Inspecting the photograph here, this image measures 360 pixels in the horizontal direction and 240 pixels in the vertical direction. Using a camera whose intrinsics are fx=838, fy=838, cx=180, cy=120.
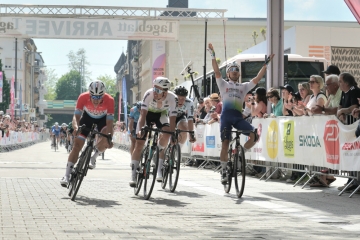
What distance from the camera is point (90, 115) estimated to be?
1264cm

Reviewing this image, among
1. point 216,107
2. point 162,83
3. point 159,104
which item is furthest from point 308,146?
point 216,107

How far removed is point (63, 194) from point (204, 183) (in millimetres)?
4113

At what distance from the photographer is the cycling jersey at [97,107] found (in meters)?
12.5

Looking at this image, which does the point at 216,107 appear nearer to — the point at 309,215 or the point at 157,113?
the point at 157,113

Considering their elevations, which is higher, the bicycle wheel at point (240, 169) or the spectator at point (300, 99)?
the spectator at point (300, 99)


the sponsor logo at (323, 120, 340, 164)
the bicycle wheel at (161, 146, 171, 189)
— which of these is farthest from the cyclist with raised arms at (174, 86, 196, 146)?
the sponsor logo at (323, 120, 340, 164)

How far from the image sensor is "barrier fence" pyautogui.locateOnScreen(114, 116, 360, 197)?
1302 centimetres

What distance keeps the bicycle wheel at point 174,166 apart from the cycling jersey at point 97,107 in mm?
1148

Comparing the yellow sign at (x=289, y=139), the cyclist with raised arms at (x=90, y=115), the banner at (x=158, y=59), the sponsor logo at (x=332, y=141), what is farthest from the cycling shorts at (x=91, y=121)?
the banner at (x=158, y=59)

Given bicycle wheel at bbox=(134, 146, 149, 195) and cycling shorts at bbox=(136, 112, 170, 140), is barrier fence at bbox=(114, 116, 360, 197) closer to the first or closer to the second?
cycling shorts at bbox=(136, 112, 170, 140)

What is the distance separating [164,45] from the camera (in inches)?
3462

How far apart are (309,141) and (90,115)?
4152 millimetres

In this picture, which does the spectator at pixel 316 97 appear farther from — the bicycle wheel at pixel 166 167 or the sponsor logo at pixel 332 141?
the bicycle wheel at pixel 166 167

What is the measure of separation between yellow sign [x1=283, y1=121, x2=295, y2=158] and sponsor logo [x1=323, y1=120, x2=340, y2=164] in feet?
5.40
